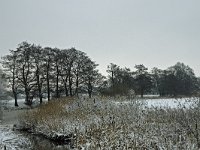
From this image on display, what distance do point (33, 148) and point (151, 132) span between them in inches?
265

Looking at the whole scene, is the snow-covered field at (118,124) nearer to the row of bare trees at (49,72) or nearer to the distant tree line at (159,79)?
the row of bare trees at (49,72)

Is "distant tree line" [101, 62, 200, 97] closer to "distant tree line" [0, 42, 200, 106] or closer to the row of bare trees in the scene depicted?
"distant tree line" [0, 42, 200, 106]

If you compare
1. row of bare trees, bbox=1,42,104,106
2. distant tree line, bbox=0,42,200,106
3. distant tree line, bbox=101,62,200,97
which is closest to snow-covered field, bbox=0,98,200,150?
distant tree line, bbox=0,42,200,106

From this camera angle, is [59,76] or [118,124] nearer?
[118,124]

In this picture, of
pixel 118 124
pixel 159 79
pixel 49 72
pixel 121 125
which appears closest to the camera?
pixel 121 125

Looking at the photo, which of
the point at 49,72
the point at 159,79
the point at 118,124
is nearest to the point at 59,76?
the point at 49,72

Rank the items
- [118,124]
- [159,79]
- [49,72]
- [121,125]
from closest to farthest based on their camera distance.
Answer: [121,125] → [118,124] → [49,72] → [159,79]

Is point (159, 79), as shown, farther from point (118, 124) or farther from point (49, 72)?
point (118, 124)

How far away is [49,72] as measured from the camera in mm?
56156

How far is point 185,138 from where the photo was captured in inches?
425

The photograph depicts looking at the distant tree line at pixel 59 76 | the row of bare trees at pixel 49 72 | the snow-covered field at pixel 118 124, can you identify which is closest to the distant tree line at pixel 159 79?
the distant tree line at pixel 59 76

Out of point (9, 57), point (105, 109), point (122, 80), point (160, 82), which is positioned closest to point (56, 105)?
point (105, 109)

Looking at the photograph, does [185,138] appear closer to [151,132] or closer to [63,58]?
[151,132]

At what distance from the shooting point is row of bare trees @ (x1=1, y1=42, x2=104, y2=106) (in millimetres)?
53812
